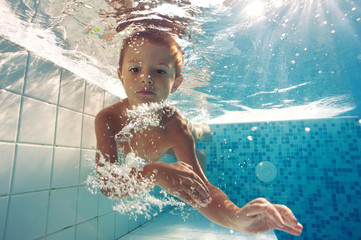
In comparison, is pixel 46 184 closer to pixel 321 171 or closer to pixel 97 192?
pixel 97 192

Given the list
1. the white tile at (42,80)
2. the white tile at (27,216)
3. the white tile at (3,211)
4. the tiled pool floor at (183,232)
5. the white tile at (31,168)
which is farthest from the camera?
the tiled pool floor at (183,232)

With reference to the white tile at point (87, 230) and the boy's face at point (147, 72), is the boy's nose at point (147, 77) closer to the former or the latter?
the boy's face at point (147, 72)

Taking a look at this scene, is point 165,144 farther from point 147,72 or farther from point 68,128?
point 68,128

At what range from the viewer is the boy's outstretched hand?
1274 mm

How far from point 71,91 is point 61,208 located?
1.59 metres

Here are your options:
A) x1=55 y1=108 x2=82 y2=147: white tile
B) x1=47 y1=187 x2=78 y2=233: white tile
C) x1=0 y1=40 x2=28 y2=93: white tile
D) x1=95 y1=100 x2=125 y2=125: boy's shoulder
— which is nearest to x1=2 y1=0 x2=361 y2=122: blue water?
x1=0 y1=40 x2=28 y2=93: white tile

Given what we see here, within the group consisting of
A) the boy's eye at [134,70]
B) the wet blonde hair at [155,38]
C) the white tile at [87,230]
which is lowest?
the white tile at [87,230]

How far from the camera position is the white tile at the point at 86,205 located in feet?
9.35

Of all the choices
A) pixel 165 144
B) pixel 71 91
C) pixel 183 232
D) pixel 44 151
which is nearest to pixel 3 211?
pixel 44 151

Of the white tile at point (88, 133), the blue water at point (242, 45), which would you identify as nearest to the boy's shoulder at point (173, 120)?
the blue water at point (242, 45)

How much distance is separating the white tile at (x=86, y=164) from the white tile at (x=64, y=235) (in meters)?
0.62

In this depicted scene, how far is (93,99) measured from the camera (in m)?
3.40

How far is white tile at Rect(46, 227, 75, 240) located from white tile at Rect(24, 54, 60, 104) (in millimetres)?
1636

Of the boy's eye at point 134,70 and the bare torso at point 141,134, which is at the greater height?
the boy's eye at point 134,70
